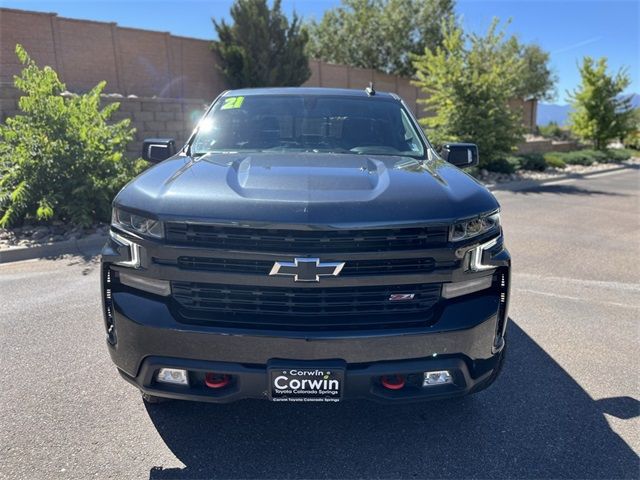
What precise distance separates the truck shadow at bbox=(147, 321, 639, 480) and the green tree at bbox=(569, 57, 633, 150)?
24932mm

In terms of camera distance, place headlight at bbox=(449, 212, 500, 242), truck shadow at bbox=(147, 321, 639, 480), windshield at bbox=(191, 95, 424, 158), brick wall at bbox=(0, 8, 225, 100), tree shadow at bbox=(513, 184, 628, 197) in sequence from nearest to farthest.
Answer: headlight at bbox=(449, 212, 500, 242), truck shadow at bbox=(147, 321, 639, 480), windshield at bbox=(191, 95, 424, 158), tree shadow at bbox=(513, 184, 628, 197), brick wall at bbox=(0, 8, 225, 100)

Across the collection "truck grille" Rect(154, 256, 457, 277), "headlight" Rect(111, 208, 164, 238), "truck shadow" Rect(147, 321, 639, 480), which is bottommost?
"truck shadow" Rect(147, 321, 639, 480)

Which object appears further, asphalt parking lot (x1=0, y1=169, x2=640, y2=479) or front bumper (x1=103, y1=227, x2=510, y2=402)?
asphalt parking lot (x1=0, y1=169, x2=640, y2=479)

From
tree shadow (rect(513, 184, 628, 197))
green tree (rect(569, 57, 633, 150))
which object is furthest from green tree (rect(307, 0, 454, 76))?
tree shadow (rect(513, 184, 628, 197))

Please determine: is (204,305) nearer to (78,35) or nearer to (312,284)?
(312,284)

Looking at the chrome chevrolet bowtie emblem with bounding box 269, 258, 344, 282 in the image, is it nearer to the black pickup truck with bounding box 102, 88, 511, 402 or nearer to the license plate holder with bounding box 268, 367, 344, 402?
the black pickup truck with bounding box 102, 88, 511, 402

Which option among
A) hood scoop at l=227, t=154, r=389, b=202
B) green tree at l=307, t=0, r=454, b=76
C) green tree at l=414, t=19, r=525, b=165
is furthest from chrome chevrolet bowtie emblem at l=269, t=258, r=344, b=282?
green tree at l=307, t=0, r=454, b=76

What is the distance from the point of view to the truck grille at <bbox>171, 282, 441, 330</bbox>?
2254 mm

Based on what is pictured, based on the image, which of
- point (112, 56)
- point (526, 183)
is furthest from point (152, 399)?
point (112, 56)

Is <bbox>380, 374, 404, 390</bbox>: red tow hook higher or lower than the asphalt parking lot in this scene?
higher

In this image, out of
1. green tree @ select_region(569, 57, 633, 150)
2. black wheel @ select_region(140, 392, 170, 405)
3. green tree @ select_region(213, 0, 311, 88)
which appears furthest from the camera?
green tree @ select_region(569, 57, 633, 150)

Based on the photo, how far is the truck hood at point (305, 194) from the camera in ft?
7.18

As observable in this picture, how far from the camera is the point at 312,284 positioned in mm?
2195

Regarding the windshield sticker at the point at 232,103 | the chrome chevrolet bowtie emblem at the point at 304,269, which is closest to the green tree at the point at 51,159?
the windshield sticker at the point at 232,103
